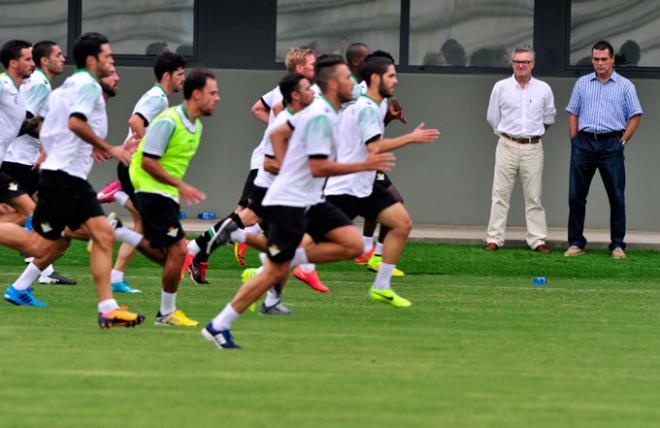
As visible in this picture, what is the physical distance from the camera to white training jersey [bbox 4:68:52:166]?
14211mm

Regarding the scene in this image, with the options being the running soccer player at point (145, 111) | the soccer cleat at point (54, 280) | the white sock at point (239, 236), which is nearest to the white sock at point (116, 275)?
the running soccer player at point (145, 111)

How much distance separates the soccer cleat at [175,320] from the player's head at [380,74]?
2.66 m

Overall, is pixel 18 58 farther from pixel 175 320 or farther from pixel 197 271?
pixel 175 320

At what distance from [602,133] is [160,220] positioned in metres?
7.70

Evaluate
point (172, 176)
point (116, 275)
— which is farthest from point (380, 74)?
point (116, 275)

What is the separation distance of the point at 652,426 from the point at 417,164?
12103 millimetres

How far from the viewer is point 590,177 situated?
17875 mm

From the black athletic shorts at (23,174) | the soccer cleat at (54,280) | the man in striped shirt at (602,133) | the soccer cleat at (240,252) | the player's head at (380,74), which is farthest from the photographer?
the man in striped shirt at (602,133)

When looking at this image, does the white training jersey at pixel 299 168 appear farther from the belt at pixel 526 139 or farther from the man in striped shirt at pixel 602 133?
the belt at pixel 526 139

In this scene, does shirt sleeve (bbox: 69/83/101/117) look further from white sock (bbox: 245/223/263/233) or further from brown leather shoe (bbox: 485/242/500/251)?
brown leather shoe (bbox: 485/242/500/251)

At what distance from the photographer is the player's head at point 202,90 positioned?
11.2 m

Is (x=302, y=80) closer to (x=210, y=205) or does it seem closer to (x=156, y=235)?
(x=156, y=235)

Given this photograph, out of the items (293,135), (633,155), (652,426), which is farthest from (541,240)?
(652,426)

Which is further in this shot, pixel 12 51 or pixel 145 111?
Answer: pixel 12 51
